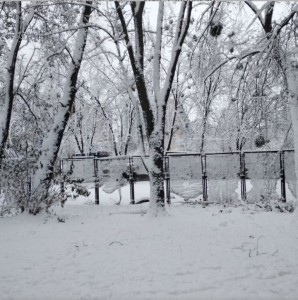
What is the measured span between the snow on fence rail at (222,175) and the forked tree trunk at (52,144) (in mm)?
1584

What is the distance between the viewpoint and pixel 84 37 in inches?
376

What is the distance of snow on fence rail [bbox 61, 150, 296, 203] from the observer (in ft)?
35.8

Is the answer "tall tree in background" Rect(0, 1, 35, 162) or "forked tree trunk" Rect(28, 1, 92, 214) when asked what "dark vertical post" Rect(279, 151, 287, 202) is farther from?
"tall tree in background" Rect(0, 1, 35, 162)

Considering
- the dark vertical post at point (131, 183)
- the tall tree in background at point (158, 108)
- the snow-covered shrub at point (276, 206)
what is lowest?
the snow-covered shrub at point (276, 206)

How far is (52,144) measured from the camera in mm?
9180

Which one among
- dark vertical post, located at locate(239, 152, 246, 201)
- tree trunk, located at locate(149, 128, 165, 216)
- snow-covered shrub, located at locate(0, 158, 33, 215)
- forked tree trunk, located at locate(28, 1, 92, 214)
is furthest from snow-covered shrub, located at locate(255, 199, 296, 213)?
snow-covered shrub, located at locate(0, 158, 33, 215)

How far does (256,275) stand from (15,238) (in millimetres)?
4586

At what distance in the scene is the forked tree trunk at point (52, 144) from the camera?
8422mm

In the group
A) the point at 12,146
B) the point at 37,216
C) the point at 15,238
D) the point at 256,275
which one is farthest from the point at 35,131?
the point at 256,275

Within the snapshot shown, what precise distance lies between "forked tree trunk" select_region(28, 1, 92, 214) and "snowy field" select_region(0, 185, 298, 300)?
0.55 meters

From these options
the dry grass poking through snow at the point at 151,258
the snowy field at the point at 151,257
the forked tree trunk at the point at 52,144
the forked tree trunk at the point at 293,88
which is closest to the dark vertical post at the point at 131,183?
the forked tree trunk at the point at 52,144

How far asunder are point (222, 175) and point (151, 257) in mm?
6706

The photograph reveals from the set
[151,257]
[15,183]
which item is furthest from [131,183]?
[151,257]

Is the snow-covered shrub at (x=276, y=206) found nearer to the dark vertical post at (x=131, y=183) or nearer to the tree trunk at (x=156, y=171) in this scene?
the tree trunk at (x=156, y=171)
